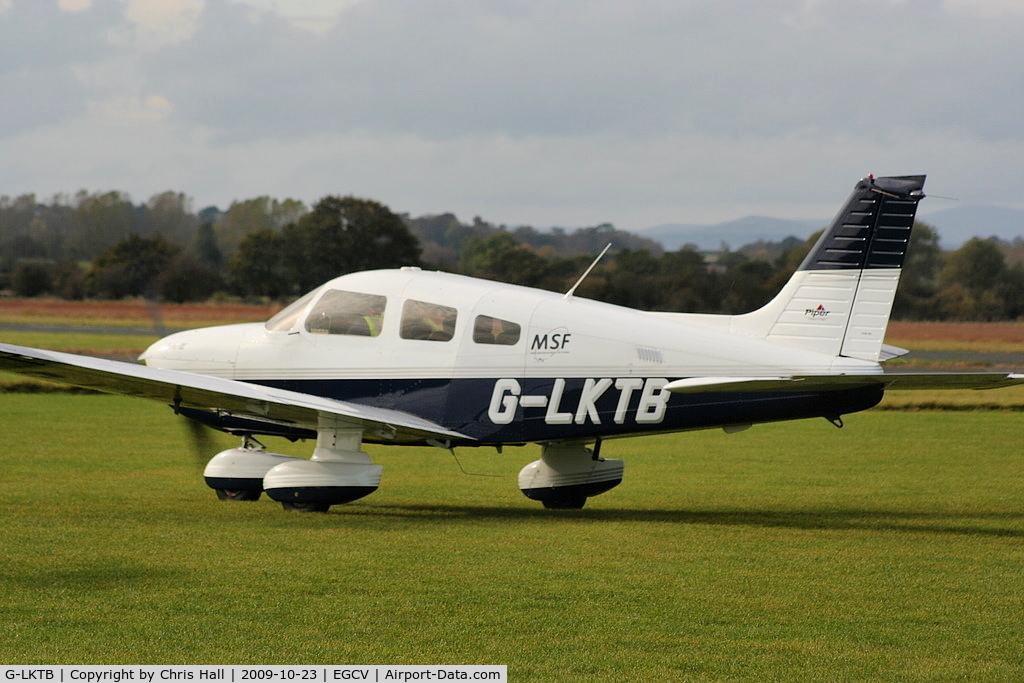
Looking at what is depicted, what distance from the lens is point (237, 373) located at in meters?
12.2

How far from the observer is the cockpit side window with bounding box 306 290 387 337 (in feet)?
38.7

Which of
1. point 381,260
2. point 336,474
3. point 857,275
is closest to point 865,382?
point 857,275

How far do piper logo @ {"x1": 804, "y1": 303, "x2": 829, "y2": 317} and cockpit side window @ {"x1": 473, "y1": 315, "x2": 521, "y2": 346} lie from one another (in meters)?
2.54

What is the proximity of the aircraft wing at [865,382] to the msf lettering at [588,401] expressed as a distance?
56 centimetres

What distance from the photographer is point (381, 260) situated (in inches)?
1761

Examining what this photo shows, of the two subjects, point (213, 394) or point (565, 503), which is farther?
point (565, 503)

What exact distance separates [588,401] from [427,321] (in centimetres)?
171

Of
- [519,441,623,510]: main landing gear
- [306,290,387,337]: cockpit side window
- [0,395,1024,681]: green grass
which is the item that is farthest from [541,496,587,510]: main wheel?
[306,290,387,337]: cockpit side window

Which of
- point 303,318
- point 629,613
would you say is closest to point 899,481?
point 303,318

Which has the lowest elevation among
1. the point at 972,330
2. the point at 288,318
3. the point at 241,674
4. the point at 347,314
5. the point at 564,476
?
the point at 241,674

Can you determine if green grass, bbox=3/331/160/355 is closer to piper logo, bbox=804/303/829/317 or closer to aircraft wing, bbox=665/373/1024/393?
piper logo, bbox=804/303/829/317

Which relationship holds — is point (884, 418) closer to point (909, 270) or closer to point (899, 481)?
point (899, 481)

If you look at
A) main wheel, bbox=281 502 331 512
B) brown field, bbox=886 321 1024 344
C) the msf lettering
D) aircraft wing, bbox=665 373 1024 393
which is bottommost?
main wheel, bbox=281 502 331 512

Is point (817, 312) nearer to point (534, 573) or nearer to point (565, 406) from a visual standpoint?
point (565, 406)
